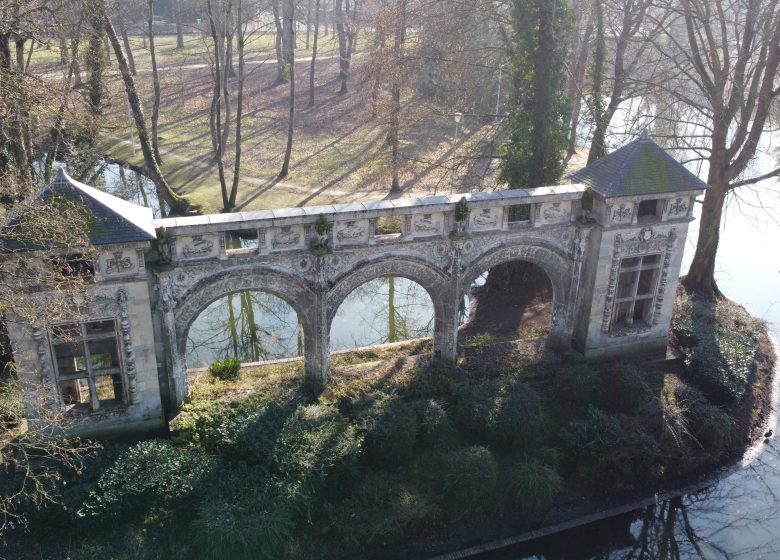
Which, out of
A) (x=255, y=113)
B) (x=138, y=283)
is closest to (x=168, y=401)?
(x=138, y=283)

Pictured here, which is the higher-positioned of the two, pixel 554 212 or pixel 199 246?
pixel 554 212

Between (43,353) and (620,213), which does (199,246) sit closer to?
(43,353)

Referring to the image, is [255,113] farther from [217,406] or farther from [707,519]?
[707,519]

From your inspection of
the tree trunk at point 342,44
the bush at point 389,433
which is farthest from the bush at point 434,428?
the tree trunk at point 342,44

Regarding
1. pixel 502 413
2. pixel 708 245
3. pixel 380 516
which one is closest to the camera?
pixel 380 516

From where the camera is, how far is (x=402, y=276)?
16672 mm

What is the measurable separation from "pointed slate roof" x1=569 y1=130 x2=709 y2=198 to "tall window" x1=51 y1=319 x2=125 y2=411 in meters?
12.2

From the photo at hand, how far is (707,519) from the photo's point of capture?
49.3 feet

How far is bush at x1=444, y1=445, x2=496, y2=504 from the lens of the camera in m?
14.1

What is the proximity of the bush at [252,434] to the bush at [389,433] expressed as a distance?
1.85m

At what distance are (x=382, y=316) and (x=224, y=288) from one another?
10.6 m

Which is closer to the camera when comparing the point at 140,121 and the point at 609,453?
the point at 609,453

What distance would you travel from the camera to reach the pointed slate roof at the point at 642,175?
1716 centimetres

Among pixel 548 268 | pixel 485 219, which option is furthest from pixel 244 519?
pixel 548 268
